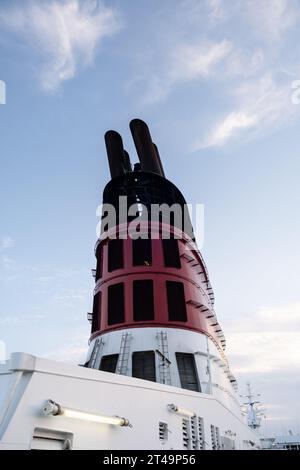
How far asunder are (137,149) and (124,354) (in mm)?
15489

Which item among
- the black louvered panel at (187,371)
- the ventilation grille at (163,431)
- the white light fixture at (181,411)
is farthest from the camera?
the black louvered panel at (187,371)

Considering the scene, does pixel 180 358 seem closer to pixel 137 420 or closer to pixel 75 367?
pixel 137 420

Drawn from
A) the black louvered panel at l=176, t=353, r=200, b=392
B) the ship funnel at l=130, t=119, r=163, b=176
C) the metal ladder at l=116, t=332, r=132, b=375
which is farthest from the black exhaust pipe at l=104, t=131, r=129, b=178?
the black louvered panel at l=176, t=353, r=200, b=392

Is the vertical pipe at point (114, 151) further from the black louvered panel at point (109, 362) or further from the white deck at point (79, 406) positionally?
the white deck at point (79, 406)

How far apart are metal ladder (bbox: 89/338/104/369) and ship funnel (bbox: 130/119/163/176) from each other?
1250 centimetres

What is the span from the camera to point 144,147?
26938 millimetres

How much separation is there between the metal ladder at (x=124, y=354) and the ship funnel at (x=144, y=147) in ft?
40.8

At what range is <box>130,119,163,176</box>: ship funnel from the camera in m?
26.4

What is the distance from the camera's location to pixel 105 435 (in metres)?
9.23

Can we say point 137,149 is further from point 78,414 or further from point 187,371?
point 78,414

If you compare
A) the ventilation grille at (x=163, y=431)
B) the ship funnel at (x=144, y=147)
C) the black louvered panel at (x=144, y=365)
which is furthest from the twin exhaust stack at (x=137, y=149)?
the ventilation grille at (x=163, y=431)

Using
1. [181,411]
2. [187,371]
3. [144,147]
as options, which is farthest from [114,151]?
[181,411]

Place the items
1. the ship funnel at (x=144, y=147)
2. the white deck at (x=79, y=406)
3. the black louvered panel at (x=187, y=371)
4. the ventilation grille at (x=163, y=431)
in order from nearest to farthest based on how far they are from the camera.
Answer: the white deck at (x=79, y=406), the ventilation grille at (x=163, y=431), the black louvered panel at (x=187, y=371), the ship funnel at (x=144, y=147)

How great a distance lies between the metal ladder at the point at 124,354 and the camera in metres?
17.0
